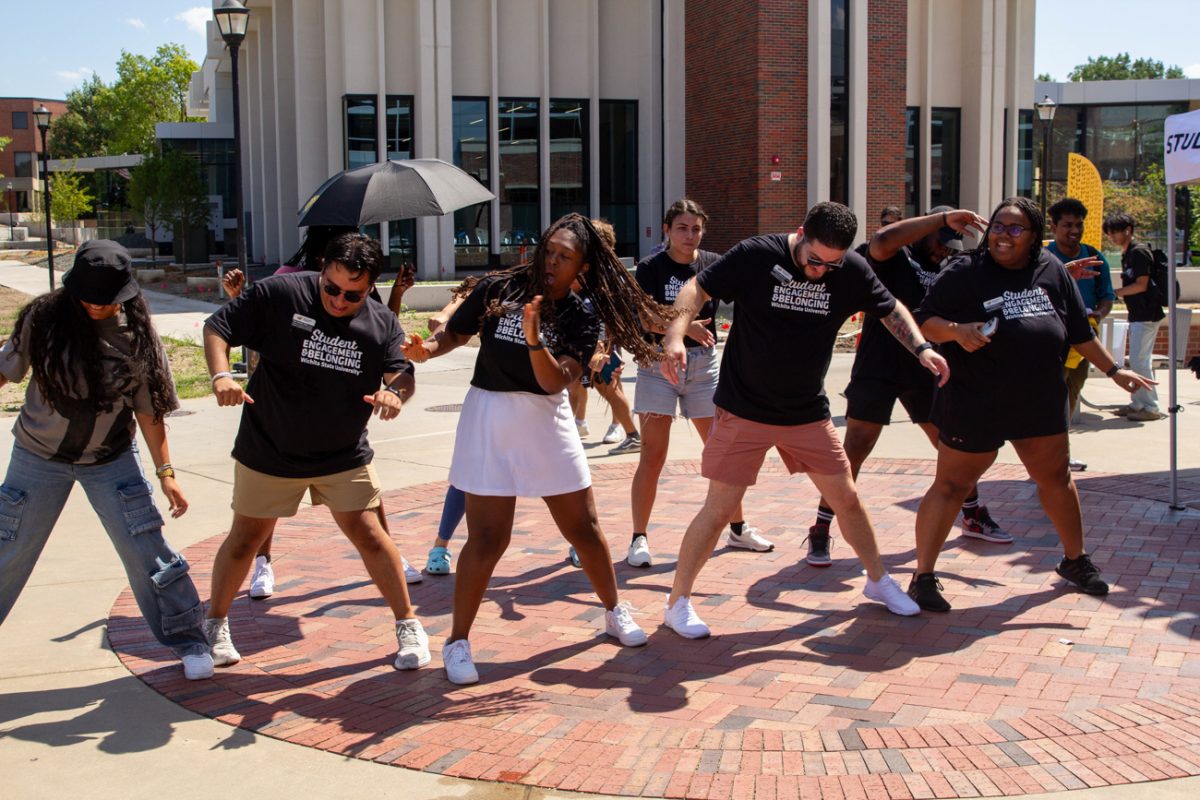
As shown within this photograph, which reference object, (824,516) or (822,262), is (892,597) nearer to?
(824,516)

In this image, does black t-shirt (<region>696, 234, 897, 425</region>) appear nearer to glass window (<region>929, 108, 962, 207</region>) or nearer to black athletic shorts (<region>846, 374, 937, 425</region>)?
black athletic shorts (<region>846, 374, 937, 425</region>)

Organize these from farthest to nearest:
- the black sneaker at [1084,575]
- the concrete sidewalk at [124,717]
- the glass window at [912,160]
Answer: the glass window at [912,160]
the black sneaker at [1084,575]
the concrete sidewalk at [124,717]

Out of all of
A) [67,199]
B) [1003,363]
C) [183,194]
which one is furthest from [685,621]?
[67,199]

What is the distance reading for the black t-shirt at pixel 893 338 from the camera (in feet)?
20.9

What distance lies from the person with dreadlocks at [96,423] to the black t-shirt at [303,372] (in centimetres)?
32

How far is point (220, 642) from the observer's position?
4879mm

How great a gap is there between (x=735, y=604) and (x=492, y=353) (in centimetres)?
191

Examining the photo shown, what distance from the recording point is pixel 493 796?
3699 millimetres

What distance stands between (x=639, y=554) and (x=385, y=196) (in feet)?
7.66

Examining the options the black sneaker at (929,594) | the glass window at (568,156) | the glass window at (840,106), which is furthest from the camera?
the glass window at (568,156)

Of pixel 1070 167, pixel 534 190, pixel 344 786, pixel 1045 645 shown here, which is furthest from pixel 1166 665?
pixel 534 190

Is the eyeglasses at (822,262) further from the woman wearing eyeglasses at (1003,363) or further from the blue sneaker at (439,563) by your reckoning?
the blue sneaker at (439,563)

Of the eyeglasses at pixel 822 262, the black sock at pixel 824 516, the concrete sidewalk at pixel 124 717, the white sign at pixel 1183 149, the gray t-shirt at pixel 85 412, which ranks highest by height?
the white sign at pixel 1183 149

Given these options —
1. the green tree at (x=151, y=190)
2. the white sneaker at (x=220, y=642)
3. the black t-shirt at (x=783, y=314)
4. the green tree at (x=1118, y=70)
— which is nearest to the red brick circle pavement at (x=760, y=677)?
the white sneaker at (x=220, y=642)
